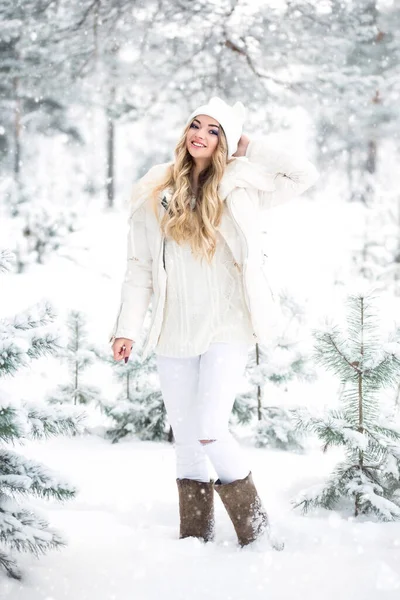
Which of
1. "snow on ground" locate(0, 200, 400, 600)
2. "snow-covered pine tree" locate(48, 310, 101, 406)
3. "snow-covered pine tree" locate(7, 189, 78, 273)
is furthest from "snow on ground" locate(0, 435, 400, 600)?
"snow-covered pine tree" locate(7, 189, 78, 273)

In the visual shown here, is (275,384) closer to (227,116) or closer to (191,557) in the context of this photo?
(191,557)

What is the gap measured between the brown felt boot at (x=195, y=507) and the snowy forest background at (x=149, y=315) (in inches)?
4.0

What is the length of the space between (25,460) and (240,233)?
1312 mm

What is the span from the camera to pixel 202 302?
2.76m

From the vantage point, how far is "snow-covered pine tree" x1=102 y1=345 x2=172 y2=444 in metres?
4.89

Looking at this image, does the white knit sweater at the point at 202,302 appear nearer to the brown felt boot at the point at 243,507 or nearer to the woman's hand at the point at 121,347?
the woman's hand at the point at 121,347

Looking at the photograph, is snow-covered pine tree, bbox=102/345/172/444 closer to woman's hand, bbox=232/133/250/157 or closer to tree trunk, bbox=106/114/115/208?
woman's hand, bbox=232/133/250/157

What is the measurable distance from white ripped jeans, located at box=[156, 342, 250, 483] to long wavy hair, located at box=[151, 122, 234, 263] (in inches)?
18.0

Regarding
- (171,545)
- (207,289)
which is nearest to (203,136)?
(207,289)

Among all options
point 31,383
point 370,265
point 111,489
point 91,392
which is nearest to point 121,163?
point 370,265

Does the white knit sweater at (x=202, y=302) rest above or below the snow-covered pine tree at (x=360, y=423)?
above

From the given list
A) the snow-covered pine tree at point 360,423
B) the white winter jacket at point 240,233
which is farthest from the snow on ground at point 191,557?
the white winter jacket at point 240,233

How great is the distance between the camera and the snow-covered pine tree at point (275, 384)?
4680 millimetres

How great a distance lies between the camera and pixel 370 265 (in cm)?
1168
